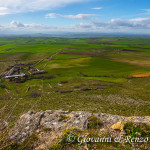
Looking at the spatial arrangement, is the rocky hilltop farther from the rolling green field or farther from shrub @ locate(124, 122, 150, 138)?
the rolling green field

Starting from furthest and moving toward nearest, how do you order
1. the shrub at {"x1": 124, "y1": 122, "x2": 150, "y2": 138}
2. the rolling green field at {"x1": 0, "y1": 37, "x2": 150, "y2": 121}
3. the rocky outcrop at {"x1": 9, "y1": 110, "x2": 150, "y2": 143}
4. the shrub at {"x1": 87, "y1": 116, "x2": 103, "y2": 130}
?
the rolling green field at {"x1": 0, "y1": 37, "x2": 150, "y2": 121}
the shrub at {"x1": 87, "y1": 116, "x2": 103, "y2": 130}
the rocky outcrop at {"x1": 9, "y1": 110, "x2": 150, "y2": 143}
the shrub at {"x1": 124, "y1": 122, "x2": 150, "y2": 138}

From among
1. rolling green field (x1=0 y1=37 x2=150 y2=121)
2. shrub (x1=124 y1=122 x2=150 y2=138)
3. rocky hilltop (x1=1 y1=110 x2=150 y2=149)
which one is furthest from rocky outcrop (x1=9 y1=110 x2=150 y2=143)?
rolling green field (x1=0 y1=37 x2=150 y2=121)

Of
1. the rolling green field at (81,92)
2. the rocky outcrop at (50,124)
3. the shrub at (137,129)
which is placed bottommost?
the rolling green field at (81,92)

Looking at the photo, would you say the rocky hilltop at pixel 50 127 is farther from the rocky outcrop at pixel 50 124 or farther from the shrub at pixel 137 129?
the shrub at pixel 137 129

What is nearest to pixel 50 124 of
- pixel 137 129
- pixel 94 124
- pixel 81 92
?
pixel 94 124

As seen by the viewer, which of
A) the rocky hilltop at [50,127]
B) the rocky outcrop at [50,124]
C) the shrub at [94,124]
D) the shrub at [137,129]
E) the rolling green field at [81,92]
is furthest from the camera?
the rolling green field at [81,92]

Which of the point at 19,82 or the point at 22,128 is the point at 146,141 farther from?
the point at 19,82

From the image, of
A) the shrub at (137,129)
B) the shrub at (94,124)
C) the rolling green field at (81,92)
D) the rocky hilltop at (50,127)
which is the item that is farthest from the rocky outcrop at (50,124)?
the rolling green field at (81,92)

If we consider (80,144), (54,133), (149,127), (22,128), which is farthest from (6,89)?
(149,127)

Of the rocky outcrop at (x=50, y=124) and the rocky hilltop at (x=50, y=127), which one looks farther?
the rocky outcrop at (x=50, y=124)

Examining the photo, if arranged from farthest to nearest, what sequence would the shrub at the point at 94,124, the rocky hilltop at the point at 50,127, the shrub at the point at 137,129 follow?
the shrub at the point at 94,124 < the rocky hilltop at the point at 50,127 < the shrub at the point at 137,129

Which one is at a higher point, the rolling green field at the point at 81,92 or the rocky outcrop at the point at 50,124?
the rocky outcrop at the point at 50,124
